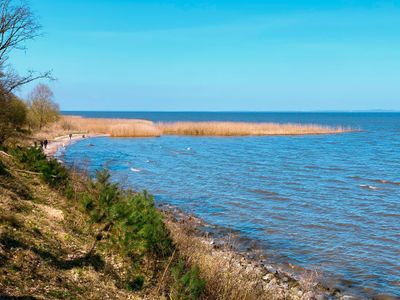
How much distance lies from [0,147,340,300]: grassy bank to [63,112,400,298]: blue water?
85.0 inches

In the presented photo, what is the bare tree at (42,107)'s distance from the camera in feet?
163

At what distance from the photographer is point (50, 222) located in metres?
9.27

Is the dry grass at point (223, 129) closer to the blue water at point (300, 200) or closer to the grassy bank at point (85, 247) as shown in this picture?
the blue water at point (300, 200)

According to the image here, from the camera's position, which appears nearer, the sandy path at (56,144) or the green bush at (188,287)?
the green bush at (188,287)

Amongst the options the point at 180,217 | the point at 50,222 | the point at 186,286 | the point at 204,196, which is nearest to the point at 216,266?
the point at 186,286

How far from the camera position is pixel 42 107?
167 ft

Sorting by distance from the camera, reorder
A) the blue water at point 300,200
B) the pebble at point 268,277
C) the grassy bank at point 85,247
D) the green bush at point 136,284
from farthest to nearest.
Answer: the blue water at point 300,200, the pebble at point 268,277, the green bush at point 136,284, the grassy bank at point 85,247

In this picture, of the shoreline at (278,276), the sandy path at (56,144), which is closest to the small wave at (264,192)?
the shoreline at (278,276)

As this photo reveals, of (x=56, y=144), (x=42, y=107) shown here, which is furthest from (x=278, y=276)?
(x=42, y=107)

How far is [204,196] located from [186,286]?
1431 cm

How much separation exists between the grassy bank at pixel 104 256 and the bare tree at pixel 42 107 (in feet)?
134

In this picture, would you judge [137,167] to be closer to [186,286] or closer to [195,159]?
[195,159]

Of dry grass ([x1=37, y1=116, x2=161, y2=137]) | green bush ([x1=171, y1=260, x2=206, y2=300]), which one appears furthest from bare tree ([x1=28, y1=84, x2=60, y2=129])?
green bush ([x1=171, y1=260, x2=206, y2=300])

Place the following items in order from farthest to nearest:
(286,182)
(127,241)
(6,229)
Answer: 1. (286,182)
2. (127,241)
3. (6,229)
